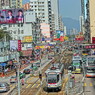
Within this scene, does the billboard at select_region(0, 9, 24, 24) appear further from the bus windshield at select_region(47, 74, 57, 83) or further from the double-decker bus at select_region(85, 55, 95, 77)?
the bus windshield at select_region(47, 74, 57, 83)

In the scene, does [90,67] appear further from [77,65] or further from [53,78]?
[53,78]

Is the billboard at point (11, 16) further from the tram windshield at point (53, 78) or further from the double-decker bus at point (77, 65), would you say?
the tram windshield at point (53, 78)

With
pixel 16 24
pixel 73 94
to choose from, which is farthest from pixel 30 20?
pixel 73 94

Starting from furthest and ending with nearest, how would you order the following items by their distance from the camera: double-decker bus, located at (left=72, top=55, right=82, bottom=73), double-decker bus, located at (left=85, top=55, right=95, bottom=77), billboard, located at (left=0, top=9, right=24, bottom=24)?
billboard, located at (left=0, top=9, right=24, bottom=24)
double-decker bus, located at (left=72, top=55, right=82, bottom=73)
double-decker bus, located at (left=85, top=55, right=95, bottom=77)

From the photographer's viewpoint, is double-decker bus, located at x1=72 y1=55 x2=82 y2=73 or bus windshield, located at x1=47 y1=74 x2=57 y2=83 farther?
double-decker bus, located at x1=72 y1=55 x2=82 y2=73

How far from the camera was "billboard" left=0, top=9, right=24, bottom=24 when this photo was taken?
110 meters

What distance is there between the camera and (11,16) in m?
112

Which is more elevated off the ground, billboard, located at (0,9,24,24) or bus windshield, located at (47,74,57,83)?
billboard, located at (0,9,24,24)

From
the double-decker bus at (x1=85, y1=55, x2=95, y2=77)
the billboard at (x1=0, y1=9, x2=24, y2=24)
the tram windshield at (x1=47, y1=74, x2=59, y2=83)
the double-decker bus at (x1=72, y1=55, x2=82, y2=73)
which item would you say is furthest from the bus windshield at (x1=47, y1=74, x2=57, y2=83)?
the billboard at (x1=0, y1=9, x2=24, y2=24)

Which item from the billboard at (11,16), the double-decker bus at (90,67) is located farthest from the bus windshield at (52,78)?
the billboard at (11,16)

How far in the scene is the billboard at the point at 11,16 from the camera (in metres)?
110

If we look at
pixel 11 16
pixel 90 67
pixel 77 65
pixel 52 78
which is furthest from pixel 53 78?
pixel 11 16

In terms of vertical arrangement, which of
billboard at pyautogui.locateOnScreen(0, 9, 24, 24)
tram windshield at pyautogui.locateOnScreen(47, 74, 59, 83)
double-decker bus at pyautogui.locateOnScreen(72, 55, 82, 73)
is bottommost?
double-decker bus at pyautogui.locateOnScreen(72, 55, 82, 73)

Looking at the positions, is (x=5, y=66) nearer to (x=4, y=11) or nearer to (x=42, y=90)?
(x=42, y=90)
